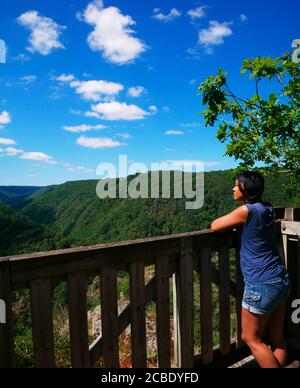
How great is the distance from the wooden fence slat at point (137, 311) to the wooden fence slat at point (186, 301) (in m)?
0.34

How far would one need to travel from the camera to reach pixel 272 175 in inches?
230

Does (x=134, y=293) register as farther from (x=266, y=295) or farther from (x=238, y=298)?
(x=238, y=298)

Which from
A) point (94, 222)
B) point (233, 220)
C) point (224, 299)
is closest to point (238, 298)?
point (224, 299)

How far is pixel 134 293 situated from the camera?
2094 mm

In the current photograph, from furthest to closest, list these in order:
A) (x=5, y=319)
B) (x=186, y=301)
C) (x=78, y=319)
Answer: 1. (x=186, y=301)
2. (x=78, y=319)
3. (x=5, y=319)

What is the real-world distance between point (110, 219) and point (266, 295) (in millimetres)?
78099

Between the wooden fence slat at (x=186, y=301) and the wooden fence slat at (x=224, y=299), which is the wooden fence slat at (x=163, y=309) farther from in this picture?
the wooden fence slat at (x=224, y=299)

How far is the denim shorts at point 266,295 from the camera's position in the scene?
2.07 m

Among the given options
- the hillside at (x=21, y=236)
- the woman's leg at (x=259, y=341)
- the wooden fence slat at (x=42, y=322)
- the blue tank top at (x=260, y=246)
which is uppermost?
the blue tank top at (x=260, y=246)

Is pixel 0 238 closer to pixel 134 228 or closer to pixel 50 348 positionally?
pixel 134 228

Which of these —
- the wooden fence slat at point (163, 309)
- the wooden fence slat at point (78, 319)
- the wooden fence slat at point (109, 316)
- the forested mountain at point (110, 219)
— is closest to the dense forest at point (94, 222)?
the forested mountain at point (110, 219)

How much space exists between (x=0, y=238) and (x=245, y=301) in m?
50.5

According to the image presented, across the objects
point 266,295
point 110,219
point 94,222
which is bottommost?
point 94,222
